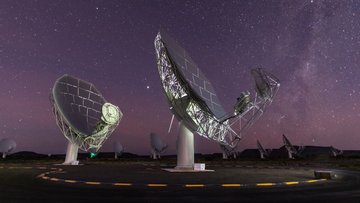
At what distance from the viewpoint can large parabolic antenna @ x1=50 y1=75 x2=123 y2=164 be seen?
46.3 meters

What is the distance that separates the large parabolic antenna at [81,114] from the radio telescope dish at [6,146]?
171 ft

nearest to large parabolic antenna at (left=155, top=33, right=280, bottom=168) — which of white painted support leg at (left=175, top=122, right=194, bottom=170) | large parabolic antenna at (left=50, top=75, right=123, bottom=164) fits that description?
white painted support leg at (left=175, top=122, right=194, bottom=170)

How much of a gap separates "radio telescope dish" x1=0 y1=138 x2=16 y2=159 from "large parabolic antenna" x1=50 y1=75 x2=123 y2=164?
52.3 meters

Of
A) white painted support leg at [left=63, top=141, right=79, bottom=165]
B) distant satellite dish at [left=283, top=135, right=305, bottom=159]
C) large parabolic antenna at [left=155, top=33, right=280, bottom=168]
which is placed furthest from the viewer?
distant satellite dish at [left=283, top=135, right=305, bottom=159]

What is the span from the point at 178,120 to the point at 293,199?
68.6 feet

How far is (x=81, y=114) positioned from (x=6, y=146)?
56167mm

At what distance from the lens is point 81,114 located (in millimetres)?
48719

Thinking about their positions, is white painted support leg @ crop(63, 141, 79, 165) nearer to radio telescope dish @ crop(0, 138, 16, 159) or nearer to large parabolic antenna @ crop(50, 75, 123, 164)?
large parabolic antenna @ crop(50, 75, 123, 164)

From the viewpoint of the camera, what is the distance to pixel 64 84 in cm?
4766

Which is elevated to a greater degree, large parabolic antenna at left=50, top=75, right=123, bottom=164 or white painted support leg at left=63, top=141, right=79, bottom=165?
large parabolic antenna at left=50, top=75, right=123, bottom=164

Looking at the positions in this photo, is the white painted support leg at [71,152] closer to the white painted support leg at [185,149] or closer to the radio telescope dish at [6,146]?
the white painted support leg at [185,149]

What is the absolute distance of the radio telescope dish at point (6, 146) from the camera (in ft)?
300

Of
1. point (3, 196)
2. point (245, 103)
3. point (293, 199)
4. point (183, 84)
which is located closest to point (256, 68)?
point (245, 103)

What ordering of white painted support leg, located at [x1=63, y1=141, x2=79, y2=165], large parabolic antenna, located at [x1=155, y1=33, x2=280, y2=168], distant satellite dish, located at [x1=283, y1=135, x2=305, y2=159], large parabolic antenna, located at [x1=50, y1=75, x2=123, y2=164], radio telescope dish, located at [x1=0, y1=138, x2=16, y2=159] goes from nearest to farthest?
large parabolic antenna, located at [x1=155, y1=33, x2=280, y2=168] < large parabolic antenna, located at [x1=50, y1=75, x2=123, y2=164] < white painted support leg, located at [x1=63, y1=141, x2=79, y2=165] < radio telescope dish, located at [x1=0, y1=138, x2=16, y2=159] < distant satellite dish, located at [x1=283, y1=135, x2=305, y2=159]
